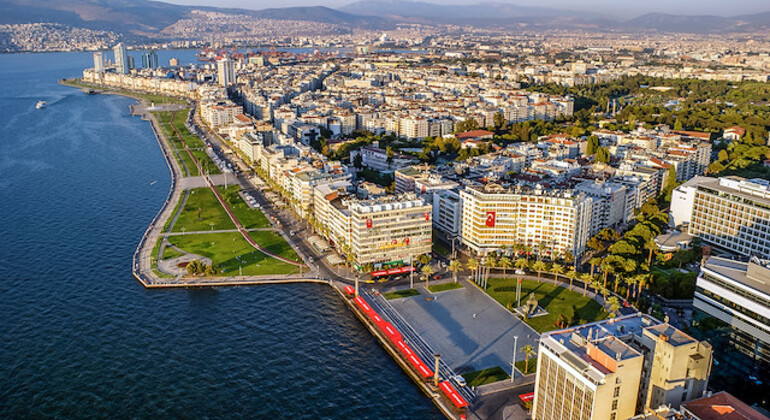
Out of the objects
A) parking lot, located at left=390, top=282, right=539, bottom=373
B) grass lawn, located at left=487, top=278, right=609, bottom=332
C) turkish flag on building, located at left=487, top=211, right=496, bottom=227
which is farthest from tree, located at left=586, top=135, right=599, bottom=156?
parking lot, located at left=390, top=282, right=539, bottom=373

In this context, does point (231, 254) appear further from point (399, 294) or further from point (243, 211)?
point (399, 294)

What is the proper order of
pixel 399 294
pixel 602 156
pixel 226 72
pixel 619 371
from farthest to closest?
pixel 226 72
pixel 602 156
pixel 399 294
pixel 619 371

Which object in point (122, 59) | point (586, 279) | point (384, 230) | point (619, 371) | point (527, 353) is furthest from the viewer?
point (122, 59)

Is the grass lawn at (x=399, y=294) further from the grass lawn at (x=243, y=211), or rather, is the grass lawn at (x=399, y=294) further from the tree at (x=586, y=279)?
the grass lawn at (x=243, y=211)

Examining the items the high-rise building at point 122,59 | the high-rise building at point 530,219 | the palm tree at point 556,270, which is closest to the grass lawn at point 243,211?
the high-rise building at point 530,219

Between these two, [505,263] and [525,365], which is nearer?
[525,365]

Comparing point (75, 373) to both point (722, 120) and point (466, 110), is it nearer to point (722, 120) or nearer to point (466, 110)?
point (466, 110)

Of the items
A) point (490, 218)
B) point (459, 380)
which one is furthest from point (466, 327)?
point (490, 218)
